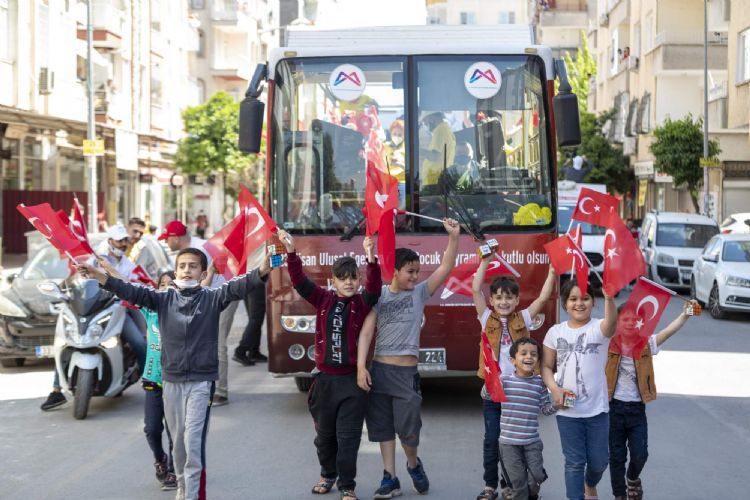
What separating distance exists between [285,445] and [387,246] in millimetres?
2477

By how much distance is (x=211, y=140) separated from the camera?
50219 mm

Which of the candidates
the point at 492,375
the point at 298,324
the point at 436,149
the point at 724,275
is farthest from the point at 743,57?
the point at 492,375

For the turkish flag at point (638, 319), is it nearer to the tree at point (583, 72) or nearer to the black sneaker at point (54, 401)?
the black sneaker at point (54, 401)

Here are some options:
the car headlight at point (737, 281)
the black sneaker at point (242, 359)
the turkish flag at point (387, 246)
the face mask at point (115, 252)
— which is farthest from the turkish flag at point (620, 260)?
the car headlight at point (737, 281)

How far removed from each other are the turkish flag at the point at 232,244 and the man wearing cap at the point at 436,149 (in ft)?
7.83

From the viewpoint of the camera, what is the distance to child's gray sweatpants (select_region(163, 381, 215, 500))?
21.9ft

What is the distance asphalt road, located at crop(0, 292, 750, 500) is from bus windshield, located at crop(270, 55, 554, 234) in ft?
6.09

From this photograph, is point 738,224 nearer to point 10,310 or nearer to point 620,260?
point 10,310

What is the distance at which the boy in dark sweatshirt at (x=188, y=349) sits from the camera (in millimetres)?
6695

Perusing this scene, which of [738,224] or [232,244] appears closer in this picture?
[232,244]

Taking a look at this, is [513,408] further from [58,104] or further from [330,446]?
[58,104]

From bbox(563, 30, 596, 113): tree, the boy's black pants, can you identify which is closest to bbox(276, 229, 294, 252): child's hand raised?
the boy's black pants

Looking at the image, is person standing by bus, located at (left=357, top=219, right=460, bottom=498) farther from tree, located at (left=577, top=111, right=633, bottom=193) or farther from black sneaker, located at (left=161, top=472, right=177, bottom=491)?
tree, located at (left=577, top=111, right=633, bottom=193)

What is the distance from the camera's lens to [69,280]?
10.6 meters
